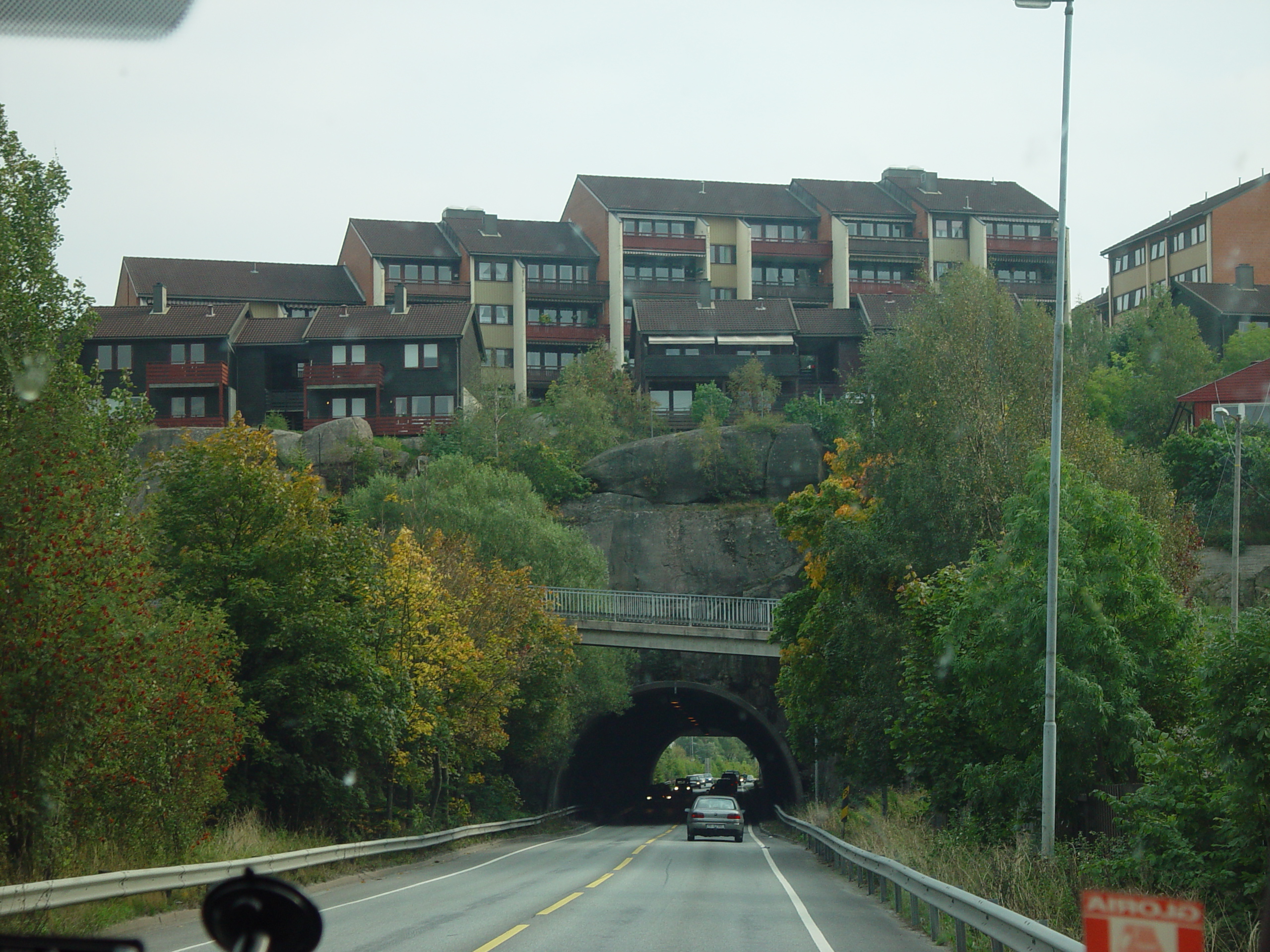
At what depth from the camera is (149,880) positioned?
47.7ft

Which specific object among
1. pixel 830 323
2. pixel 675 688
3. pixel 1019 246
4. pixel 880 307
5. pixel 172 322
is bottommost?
pixel 675 688

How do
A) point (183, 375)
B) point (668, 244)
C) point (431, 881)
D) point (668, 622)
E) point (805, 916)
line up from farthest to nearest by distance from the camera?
point (668, 244)
point (183, 375)
point (668, 622)
point (431, 881)
point (805, 916)

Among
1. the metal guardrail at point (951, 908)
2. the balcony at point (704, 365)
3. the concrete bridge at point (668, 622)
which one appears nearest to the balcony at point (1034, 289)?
the balcony at point (704, 365)

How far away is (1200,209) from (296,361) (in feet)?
199

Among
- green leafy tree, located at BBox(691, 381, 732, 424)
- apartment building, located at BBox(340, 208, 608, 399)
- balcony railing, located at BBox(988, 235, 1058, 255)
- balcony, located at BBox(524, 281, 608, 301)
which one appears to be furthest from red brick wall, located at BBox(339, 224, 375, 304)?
balcony railing, located at BBox(988, 235, 1058, 255)

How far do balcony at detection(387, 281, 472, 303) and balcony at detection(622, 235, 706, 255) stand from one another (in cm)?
1116

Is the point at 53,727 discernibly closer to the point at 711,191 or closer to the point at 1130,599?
the point at 1130,599

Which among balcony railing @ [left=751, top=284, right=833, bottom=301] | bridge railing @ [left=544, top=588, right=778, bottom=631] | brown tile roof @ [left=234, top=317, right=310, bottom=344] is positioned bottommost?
bridge railing @ [left=544, top=588, right=778, bottom=631]

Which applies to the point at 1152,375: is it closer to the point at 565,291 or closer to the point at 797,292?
A: the point at 797,292

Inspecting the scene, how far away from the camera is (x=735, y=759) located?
178 meters

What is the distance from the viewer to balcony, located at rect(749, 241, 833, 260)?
93.4m

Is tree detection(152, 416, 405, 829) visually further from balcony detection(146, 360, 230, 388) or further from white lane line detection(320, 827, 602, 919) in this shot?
balcony detection(146, 360, 230, 388)

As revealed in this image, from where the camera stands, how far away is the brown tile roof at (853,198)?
93438 mm

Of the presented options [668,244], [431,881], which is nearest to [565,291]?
[668,244]
